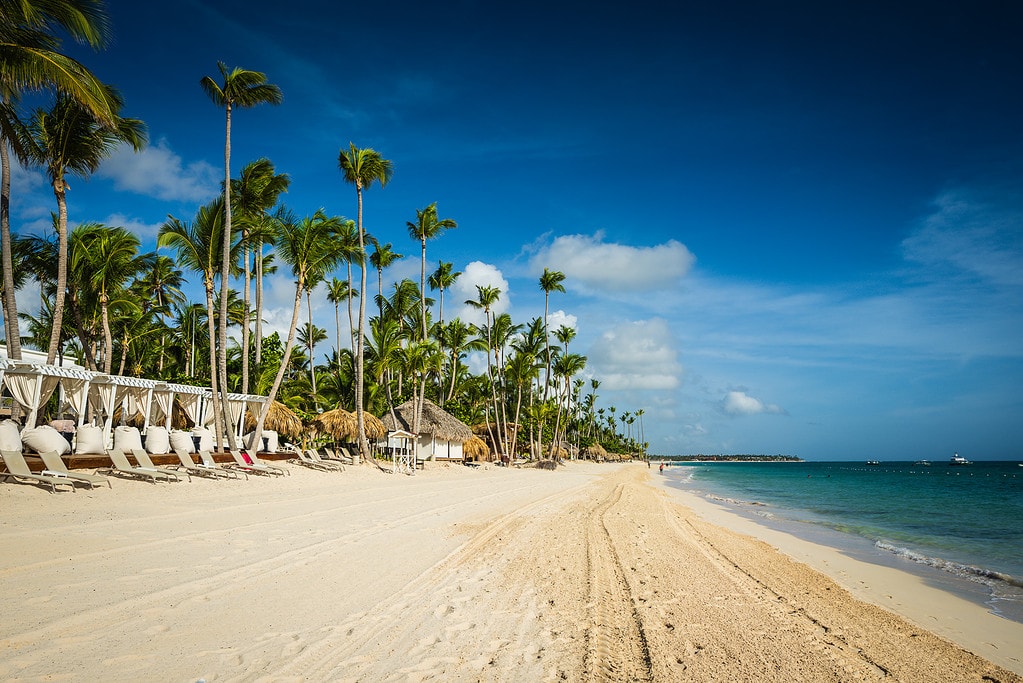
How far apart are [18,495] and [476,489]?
10.7m

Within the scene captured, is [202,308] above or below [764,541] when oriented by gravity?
above

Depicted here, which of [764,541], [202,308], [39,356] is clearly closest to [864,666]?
Result: [764,541]

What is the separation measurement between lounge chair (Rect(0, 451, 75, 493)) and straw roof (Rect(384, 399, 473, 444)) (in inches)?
877

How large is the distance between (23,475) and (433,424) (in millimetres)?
23957

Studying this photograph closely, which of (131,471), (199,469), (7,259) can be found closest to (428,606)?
(131,471)

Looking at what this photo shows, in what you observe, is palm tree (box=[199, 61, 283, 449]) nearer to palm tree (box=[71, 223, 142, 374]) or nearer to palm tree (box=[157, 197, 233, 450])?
palm tree (box=[157, 197, 233, 450])

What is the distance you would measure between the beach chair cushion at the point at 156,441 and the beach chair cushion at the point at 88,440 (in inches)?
54.7

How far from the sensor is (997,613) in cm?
685

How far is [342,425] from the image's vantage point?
26062mm

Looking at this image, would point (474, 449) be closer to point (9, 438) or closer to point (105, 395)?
point (105, 395)

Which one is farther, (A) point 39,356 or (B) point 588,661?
(A) point 39,356

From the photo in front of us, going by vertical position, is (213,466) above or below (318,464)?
above

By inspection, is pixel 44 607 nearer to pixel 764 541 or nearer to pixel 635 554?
pixel 635 554

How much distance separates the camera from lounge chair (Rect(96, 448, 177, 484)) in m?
11.8
